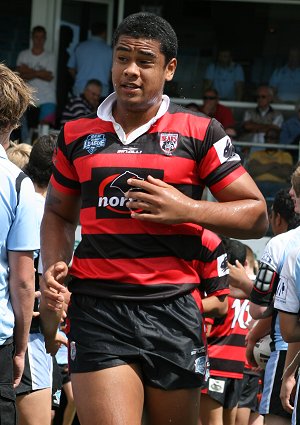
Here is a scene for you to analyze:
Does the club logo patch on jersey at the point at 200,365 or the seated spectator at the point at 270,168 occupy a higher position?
the club logo patch on jersey at the point at 200,365

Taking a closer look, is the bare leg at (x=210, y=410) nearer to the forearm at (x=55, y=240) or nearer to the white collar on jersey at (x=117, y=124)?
the forearm at (x=55, y=240)

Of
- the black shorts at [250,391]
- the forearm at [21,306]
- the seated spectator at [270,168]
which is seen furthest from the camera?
the seated spectator at [270,168]

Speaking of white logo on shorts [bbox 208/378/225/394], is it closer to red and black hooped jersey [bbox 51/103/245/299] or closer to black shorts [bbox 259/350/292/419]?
black shorts [bbox 259/350/292/419]

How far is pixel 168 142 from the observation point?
4625 mm

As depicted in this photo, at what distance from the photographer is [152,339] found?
4.51m

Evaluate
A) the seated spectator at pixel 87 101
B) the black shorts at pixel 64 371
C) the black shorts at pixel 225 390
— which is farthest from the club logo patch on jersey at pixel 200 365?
the seated spectator at pixel 87 101

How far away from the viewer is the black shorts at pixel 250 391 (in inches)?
371

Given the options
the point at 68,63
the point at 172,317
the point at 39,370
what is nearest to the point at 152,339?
the point at 172,317

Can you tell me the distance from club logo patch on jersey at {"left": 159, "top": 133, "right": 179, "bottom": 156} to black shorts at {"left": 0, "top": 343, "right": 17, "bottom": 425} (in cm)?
130

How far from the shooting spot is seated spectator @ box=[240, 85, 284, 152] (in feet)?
49.2

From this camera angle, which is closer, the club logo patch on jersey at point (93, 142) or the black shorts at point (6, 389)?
the club logo patch on jersey at point (93, 142)

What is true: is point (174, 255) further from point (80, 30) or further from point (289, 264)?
point (80, 30)

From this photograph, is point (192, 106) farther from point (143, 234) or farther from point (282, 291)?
point (143, 234)

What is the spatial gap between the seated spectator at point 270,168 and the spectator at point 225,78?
4.61ft
